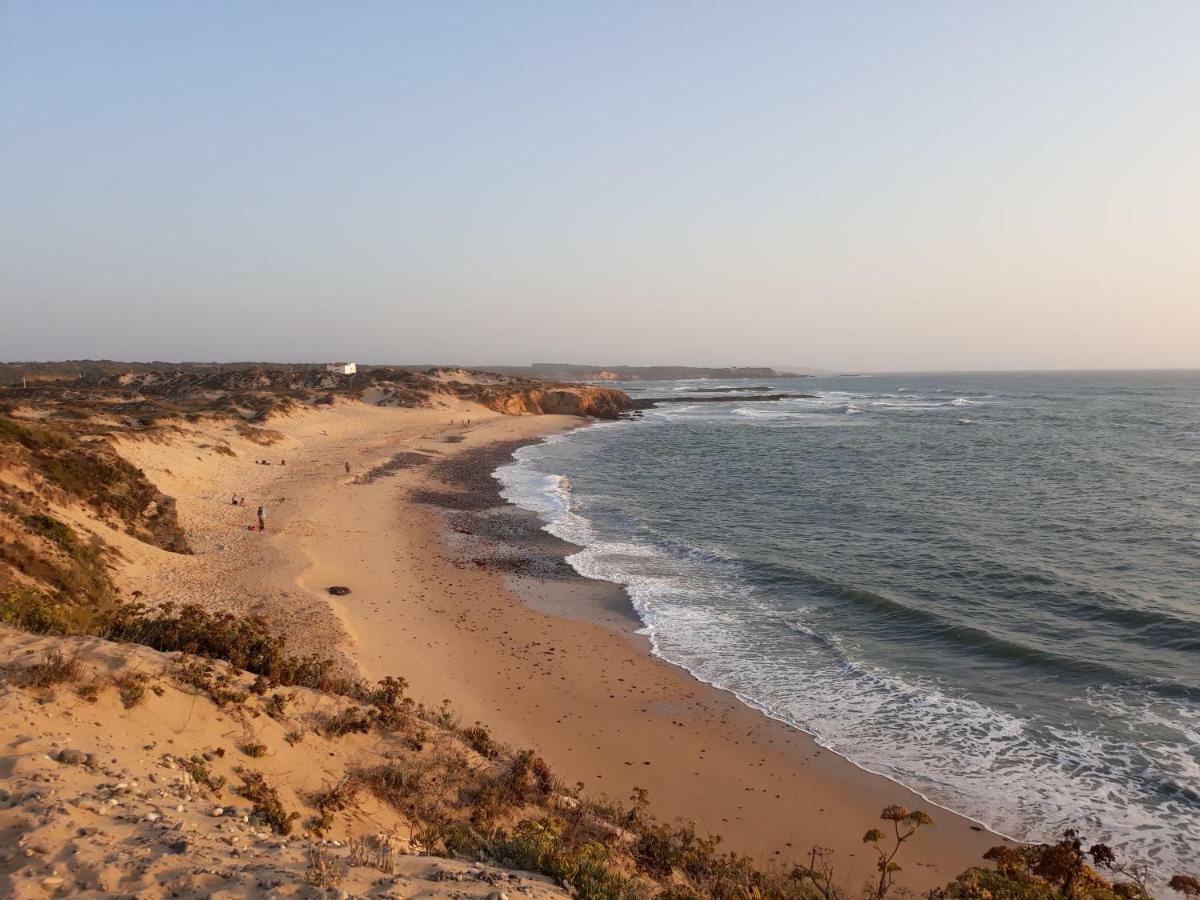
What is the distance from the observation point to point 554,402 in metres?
82.3

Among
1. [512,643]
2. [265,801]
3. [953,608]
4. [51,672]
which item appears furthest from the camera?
[953,608]

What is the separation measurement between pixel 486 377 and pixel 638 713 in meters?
103

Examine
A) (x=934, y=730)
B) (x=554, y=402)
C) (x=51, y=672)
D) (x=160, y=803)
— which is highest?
(x=554, y=402)

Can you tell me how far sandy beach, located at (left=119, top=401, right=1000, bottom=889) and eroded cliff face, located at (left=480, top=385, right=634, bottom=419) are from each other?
152ft

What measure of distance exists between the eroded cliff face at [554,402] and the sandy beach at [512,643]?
46.5m

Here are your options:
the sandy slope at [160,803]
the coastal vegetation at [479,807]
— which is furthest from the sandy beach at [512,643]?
the sandy slope at [160,803]

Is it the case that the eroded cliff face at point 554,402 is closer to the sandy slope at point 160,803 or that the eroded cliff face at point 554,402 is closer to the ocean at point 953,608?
the ocean at point 953,608

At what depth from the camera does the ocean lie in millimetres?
10492

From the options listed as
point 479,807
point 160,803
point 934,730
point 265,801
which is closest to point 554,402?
point 934,730

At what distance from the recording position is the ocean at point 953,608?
34.4 ft

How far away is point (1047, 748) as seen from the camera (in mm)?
11078

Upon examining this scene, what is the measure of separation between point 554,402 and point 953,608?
6754 centimetres

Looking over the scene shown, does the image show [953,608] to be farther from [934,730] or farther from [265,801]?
[265,801]

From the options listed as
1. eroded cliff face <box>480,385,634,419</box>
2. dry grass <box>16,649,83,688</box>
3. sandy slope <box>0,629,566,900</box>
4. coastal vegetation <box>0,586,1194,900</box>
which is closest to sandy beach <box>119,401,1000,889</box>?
coastal vegetation <box>0,586,1194,900</box>
